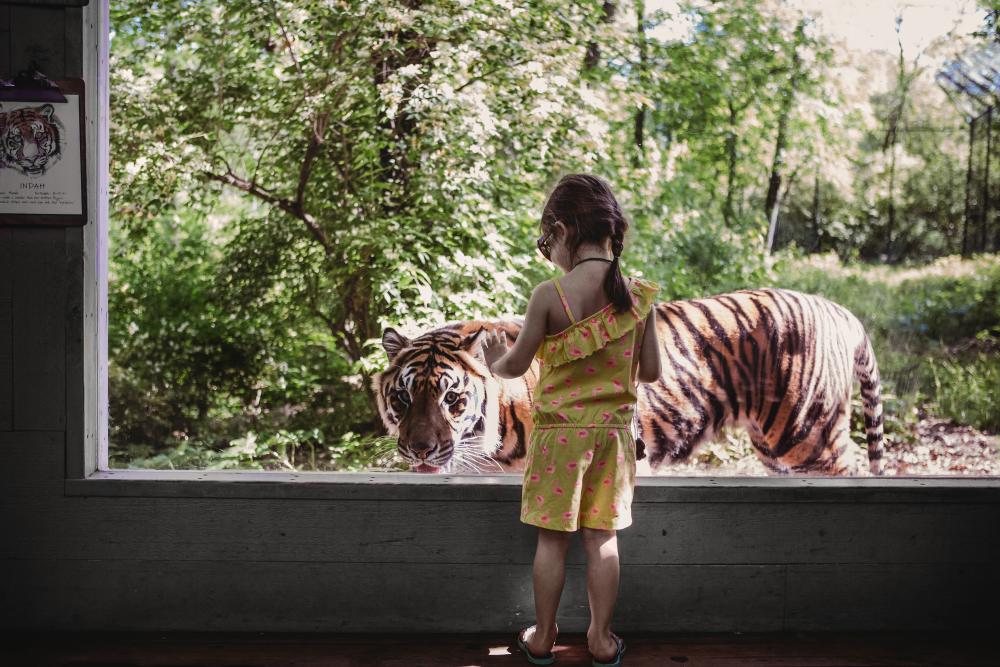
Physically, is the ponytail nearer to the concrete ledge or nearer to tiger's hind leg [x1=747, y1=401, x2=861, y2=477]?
the concrete ledge

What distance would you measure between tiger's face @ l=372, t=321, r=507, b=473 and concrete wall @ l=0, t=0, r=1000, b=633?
17.5 inches

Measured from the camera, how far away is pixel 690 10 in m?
3.22

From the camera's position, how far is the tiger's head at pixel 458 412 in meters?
2.74

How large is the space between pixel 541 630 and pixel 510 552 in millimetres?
265

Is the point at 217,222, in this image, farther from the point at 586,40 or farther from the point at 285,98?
the point at 586,40

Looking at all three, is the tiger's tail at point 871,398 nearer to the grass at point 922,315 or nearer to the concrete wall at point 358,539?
the grass at point 922,315

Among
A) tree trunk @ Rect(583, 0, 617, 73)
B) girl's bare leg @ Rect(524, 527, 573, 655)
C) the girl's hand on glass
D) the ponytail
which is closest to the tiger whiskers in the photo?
the girl's hand on glass

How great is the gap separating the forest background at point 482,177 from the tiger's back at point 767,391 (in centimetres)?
13

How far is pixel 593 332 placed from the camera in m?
1.98

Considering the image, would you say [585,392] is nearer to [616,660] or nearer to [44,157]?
[616,660]

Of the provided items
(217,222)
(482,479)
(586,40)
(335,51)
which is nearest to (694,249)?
(586,40)

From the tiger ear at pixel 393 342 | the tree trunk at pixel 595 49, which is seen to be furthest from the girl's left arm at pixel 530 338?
the tree trunk at pixel 595 49

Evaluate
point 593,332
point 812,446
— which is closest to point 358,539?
point 593,332

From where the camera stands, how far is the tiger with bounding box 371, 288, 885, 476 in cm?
292
